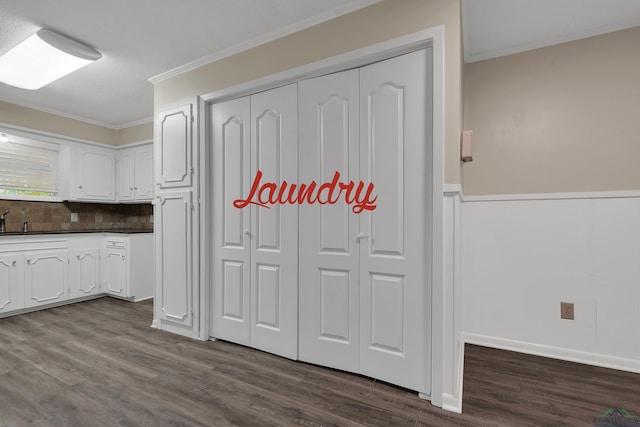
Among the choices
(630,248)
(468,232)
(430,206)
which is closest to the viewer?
(430,206)

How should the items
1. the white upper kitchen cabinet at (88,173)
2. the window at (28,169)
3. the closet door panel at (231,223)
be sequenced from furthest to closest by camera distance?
the white upper kitchen cabinet at (88,173) < the window at (28,169) < the closet door panel at (231,223)

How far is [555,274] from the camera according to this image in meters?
2.46

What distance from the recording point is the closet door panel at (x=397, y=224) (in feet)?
6.25

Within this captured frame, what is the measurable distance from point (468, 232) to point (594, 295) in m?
0.98

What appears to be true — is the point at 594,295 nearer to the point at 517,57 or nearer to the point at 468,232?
the point at 468,232

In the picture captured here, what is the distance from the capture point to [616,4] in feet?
6.86

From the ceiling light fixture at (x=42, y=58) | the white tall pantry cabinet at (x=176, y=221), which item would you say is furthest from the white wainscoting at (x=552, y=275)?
the ceiling light fixture at (x=42, y=58)

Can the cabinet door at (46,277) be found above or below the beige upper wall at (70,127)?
below

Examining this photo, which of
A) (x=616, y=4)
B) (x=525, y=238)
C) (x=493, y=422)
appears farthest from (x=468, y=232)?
(x=616, y=4)

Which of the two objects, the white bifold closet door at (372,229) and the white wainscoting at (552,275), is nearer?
the white bifold closet door at (372,229)

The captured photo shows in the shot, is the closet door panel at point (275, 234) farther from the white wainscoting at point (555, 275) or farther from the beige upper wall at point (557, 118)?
the beige upper wall at point (557, 118)

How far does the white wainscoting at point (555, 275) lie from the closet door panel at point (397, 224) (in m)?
0.79

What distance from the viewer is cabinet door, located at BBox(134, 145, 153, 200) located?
4457 millimetres

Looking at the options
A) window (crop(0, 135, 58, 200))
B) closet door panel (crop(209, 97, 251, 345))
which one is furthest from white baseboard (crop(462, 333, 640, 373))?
window (crop(0, 135, 58, 200))
